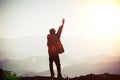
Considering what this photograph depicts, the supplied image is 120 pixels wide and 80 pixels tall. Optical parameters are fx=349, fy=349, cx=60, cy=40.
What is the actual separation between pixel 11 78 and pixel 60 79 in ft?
6.36

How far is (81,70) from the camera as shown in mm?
17016

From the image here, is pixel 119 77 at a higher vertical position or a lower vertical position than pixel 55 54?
lower

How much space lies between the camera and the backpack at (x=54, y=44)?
33.0ft

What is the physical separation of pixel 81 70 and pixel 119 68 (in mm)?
3697

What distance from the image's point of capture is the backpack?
10.1 m

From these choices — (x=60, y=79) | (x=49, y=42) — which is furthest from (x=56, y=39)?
(x=60, y=79)

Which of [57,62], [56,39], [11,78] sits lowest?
[11,78]

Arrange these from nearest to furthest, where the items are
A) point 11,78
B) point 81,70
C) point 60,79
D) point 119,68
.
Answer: point 11,78
point 60,79
point 119,68
point 81,70

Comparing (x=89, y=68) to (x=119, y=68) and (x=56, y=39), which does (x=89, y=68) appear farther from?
(x=56, y=39)

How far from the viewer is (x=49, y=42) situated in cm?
1014

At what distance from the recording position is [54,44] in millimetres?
10109

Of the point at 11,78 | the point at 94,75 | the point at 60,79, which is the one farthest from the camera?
the point at 94,75

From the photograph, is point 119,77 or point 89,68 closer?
point 119,77

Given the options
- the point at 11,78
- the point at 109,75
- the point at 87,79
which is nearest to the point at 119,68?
the point at 109,75
